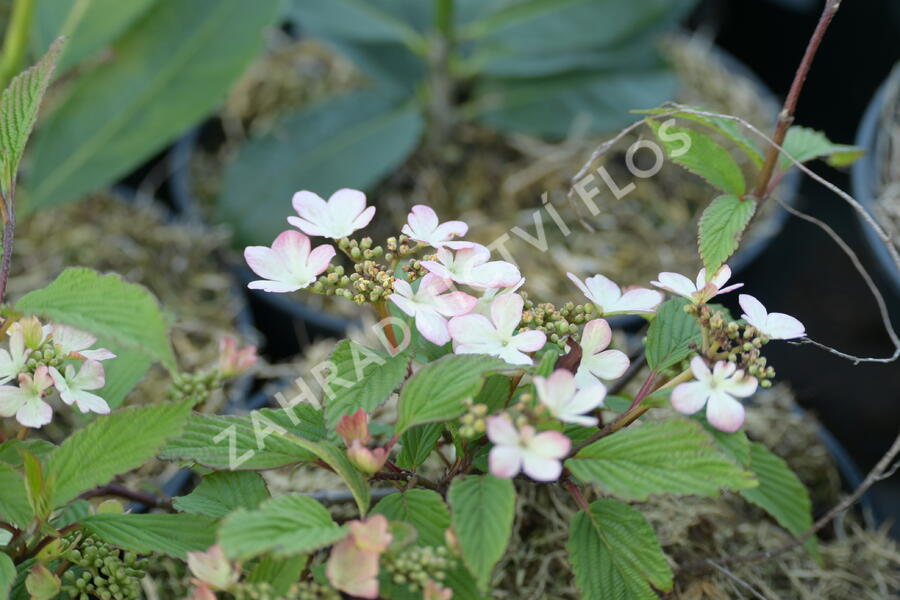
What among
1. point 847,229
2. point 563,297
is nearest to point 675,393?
point 563,297

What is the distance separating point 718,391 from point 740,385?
0.4 inches

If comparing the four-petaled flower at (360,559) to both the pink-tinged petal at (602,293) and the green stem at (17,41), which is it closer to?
the pink-tinged petal at (602,293)

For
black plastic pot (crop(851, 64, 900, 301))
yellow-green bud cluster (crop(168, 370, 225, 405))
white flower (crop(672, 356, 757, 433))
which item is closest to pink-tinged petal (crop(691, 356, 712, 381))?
white flower (crop(672, 356, 757, 433))

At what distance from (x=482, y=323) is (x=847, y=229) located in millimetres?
1187

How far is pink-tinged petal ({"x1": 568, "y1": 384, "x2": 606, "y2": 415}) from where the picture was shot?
0.45 metres

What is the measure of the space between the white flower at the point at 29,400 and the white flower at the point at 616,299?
30 cm

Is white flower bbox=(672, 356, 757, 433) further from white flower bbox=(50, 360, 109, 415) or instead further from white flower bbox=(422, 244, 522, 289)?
white flower bbox=(50, 360, 109, 415)

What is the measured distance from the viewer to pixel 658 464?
0.48 meters

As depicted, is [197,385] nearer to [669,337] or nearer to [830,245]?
[669,337]

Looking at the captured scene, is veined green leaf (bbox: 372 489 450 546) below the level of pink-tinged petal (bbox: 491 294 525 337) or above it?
below

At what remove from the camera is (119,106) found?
1162 millimetres

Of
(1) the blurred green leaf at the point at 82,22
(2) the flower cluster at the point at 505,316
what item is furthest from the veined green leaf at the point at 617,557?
(1) the blurred green leaf at the point at 82,22

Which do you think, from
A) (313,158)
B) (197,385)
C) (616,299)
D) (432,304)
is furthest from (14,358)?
(313,158)

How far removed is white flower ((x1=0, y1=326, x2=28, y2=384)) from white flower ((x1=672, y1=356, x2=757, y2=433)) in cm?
35
